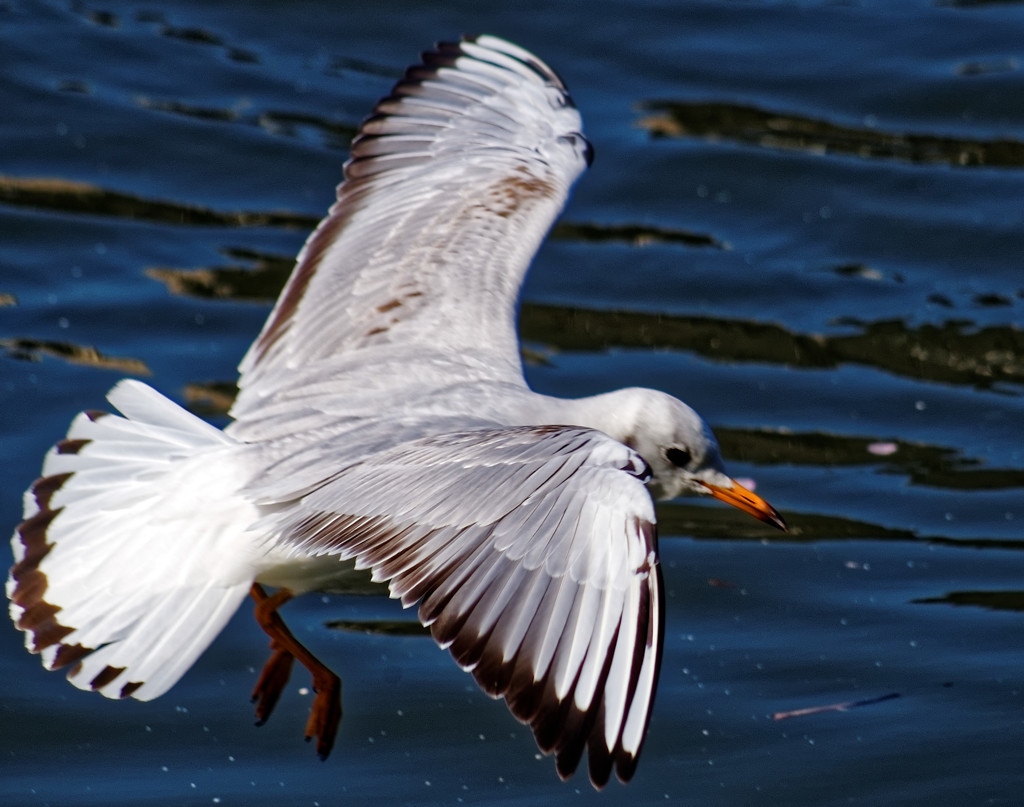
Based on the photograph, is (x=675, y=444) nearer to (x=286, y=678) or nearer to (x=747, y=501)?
(x=747, y=501)

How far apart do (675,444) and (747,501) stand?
25 cm

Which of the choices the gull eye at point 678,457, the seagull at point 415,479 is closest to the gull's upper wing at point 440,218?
the seagull at point 415,479

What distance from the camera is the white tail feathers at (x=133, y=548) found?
4.37 meters

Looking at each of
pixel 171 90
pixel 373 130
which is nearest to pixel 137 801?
pixel 373 130

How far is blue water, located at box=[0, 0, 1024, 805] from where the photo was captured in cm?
508

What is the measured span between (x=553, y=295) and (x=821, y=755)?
10.9 ft

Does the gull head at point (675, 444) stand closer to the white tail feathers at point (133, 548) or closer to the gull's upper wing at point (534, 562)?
the gull's upper wing at point (534, 562)

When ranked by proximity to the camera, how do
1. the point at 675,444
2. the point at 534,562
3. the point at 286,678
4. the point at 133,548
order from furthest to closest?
the point at 286,678
the point at 675,444
the point at 133,548
the point at 534,562

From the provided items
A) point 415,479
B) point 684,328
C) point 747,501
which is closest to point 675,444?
point 747,501

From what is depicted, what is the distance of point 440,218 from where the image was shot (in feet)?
18.9

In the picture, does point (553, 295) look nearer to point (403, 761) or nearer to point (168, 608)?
point (403, 761)

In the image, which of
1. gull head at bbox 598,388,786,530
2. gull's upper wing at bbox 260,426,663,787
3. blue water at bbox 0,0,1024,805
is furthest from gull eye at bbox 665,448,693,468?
gull's upper wing at bbox 260,426,663,787

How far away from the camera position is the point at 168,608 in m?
4.41

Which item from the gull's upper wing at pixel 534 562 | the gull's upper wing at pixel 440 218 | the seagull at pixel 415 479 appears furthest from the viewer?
the gull's upper wing at pixel 440 218
